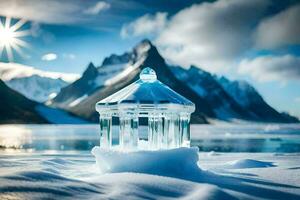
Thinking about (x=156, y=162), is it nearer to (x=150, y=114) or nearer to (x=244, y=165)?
(x=150, y=114)

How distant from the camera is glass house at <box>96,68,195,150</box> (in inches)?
673

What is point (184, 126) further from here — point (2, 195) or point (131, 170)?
point (2, 195)

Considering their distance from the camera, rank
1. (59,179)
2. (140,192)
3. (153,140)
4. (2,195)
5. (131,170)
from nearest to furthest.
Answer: (2,195), (140,192), (59,179), (131,170), (153,140)

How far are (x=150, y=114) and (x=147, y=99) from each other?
0.66 metres

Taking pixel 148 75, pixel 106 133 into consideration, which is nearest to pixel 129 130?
pixel 106 133

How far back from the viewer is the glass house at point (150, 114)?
17.1m

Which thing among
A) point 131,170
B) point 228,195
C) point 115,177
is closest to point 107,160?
point 131,170

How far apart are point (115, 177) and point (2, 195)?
4298 millimetres

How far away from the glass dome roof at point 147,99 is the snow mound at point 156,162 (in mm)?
1774

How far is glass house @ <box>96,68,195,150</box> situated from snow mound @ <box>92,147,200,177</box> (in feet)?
2.47

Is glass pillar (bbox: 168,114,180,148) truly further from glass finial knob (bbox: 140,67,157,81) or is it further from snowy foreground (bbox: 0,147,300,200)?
glass finial knob (bbox: 140,67,157,81)

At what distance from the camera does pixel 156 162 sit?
16.4m

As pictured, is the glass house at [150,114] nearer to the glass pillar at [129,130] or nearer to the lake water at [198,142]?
the glass pillar at [129,130]

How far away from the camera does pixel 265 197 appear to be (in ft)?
43.0
